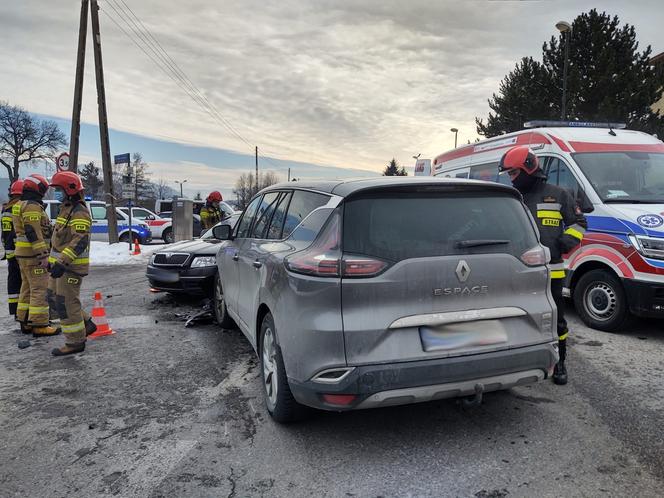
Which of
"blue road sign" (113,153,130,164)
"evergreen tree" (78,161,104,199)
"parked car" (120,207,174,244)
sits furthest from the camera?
"evergreen tree" (78,161,104,199)

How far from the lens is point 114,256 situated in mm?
14148

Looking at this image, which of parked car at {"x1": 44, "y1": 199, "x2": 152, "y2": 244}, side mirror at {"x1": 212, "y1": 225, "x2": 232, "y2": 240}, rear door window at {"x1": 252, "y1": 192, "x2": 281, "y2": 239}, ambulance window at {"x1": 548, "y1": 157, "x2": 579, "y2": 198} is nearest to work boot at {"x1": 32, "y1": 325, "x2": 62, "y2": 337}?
side mirror at {"x1": 212, "y1": 225, "x2": 232, "y2": 240}

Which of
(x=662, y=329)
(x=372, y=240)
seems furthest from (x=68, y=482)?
(x=662, y=329)

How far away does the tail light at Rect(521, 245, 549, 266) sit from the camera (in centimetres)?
300

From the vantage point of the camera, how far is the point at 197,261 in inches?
264

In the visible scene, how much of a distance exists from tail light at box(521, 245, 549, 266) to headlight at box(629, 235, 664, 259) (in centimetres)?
248

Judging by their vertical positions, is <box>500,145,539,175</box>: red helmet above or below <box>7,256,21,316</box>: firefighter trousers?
above

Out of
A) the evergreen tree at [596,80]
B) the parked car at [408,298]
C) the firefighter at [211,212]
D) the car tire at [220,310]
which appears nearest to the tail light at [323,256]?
the parked car at [408,298]

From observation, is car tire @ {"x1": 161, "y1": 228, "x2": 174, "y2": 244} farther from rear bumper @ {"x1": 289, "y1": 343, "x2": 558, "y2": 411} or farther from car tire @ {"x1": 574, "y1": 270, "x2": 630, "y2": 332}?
rear bumper @ {"x1": 289, "y1": 343, "x2": 558, "y2": 411}

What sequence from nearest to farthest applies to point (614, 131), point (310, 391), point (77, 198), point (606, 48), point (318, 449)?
point (310, 391)
point (318, 449)
point (77, 198)
point (614, 131)
point (606, 48)

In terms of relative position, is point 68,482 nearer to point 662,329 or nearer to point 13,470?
point 13,470

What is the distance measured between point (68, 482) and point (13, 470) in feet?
1.37

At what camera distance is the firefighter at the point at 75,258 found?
192 inches

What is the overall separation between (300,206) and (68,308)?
3.09 meters
